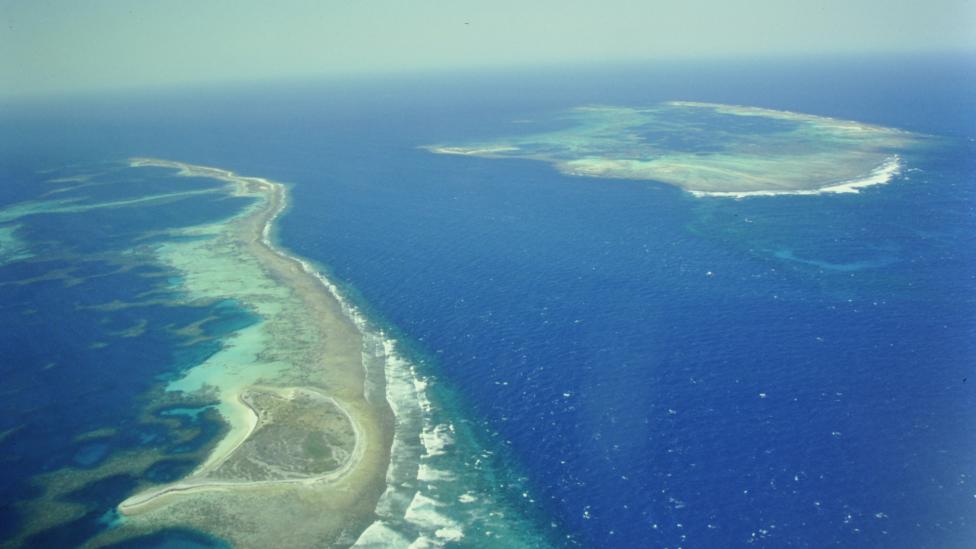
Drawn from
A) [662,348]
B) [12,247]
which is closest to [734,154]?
[662,348]

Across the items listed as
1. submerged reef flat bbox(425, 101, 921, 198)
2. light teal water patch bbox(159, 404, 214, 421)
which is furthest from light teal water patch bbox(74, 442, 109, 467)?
submerged reef flat bbox(425, 101, 921, 198)

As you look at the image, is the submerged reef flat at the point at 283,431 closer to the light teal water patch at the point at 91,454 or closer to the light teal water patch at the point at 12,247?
the light teal water patch at the point at 91,454

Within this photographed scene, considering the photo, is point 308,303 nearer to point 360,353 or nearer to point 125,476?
point 360,353

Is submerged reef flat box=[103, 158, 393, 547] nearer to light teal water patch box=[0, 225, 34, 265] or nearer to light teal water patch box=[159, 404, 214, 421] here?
light teal water patch box=[159, 404, 214, 421]

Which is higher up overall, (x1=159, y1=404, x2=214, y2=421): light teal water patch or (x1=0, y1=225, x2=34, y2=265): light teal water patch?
(x1=0, y1=225, x2=34, y2=265): light teal water patch

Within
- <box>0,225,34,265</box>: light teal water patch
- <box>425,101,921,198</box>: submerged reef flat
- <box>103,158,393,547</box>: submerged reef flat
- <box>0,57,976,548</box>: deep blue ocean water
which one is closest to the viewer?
<box>0,57,976,548</box>: deep blue ocean water

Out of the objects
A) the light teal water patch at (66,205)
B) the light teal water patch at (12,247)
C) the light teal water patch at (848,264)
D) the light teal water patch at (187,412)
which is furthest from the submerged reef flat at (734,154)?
the light teal water patch at (12,247)

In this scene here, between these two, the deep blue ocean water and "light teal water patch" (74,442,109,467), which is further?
"light teal water patch" (74,442,109,467)
